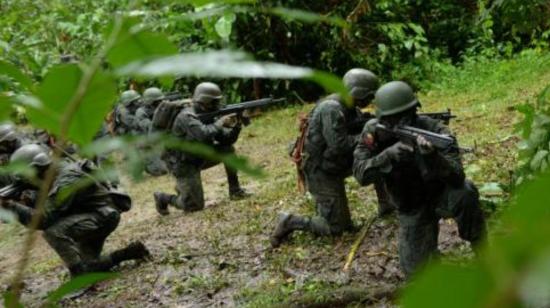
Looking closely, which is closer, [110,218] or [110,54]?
[110,54]

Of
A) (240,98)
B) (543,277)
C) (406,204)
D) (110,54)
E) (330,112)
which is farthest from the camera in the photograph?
(240,98)

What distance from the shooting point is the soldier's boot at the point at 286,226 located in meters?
6.13

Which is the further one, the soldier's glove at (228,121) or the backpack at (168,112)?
the backpack at (168,112)

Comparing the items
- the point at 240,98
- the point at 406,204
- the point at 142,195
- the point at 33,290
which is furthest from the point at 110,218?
the point at 240,98

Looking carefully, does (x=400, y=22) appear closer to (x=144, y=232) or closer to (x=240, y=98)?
(x=240, y=98)

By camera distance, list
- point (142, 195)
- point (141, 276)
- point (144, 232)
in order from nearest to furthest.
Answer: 1. point (141, 276)
2. point (144, 232)
3. point (142, 195)

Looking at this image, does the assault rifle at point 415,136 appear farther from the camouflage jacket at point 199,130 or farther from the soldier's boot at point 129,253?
the camouflage jacket at point 199,130

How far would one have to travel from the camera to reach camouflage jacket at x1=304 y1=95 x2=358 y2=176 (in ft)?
18.6

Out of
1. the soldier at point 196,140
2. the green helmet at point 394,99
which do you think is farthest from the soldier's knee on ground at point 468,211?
the soldier at point 196,140

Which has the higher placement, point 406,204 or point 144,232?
point 406,204

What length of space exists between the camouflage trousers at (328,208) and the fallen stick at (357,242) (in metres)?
0.16

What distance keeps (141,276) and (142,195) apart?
444 centimetres

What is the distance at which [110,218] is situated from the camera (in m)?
6.56

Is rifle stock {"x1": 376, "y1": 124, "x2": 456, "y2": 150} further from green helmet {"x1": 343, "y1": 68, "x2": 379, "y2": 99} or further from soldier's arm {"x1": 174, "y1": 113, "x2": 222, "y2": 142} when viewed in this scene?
soldier's arm {"x1": 174, "y1": 113, "x2": 222, "y2": 142}
